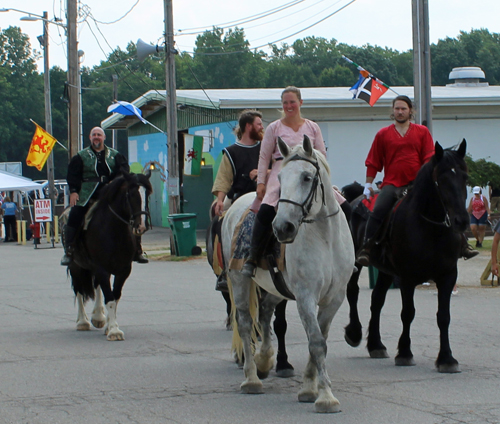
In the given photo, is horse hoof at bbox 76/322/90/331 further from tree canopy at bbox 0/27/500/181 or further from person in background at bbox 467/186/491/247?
tree canopy at bbox 0/27/500/181

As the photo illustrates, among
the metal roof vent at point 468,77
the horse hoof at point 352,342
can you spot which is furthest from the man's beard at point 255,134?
the metal roof vent at point 468,77

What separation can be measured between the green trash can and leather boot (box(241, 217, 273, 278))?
15879 millimetres

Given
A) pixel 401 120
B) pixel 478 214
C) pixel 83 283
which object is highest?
pixel 401 120

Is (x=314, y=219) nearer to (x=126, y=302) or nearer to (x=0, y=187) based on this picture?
(x=126, y=302)

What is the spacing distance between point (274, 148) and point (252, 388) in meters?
2.09

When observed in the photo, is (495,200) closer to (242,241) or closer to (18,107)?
(242,241)

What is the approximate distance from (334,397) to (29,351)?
13.8 ft

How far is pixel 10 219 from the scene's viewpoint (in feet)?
115

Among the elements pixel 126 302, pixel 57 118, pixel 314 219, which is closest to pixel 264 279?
pixel 314 219

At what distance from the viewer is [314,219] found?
6.15 meters

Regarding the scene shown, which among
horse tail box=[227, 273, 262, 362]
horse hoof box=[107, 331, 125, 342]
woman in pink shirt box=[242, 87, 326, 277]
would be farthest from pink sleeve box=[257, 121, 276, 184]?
horse hoof box=[107, 331, 125, 342]

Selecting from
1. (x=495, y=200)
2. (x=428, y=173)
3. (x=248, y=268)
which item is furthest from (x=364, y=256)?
(x=495, y=200)

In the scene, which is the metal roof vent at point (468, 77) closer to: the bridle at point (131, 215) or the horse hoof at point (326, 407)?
the bridle at point (131, 215)

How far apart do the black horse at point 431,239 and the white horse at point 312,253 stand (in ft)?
4.80
